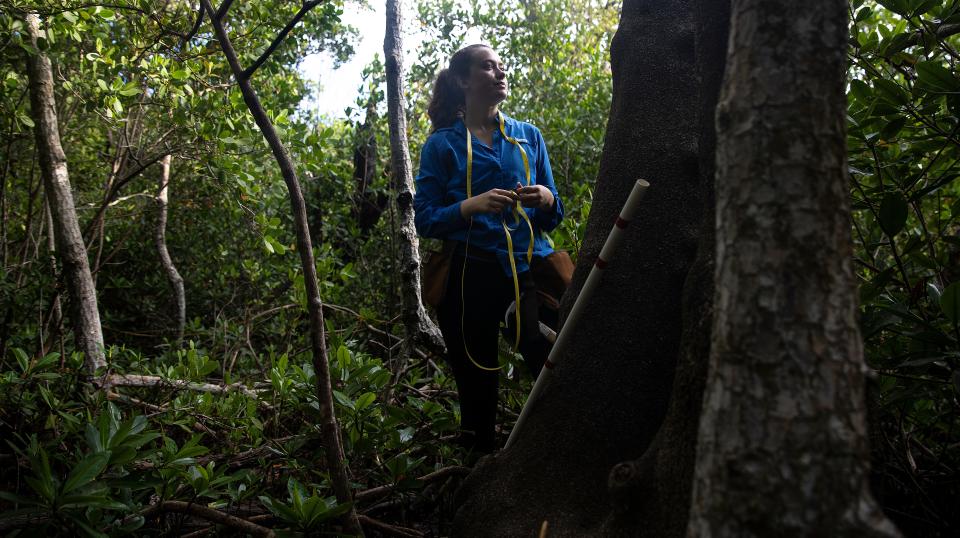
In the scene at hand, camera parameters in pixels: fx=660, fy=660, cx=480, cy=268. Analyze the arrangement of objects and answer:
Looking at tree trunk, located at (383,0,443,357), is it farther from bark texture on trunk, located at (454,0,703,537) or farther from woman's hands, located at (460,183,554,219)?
bark texture on trunk, located at (454,0,703,537)

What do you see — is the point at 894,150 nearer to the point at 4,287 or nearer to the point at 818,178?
the point at 818,178

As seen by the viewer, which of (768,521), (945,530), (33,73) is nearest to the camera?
(768,521)

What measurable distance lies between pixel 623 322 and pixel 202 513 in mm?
1526

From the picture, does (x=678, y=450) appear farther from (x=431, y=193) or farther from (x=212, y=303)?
(x=212, y=303)

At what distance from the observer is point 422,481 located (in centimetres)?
249

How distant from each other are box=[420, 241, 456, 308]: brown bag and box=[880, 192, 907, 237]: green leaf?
154 centimetres

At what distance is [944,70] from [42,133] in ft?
15.7

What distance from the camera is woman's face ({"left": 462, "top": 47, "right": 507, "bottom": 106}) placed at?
286 cm

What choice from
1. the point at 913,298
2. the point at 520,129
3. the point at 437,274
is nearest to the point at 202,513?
the point at 437,274

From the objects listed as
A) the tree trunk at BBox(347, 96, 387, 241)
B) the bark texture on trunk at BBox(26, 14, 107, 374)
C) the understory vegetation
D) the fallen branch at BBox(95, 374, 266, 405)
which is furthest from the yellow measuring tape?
the tree trunk at BBox(347, 96, 387, 241)

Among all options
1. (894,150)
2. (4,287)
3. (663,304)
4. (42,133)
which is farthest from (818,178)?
(4,287)

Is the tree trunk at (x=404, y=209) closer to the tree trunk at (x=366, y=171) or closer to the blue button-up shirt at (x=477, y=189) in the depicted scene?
the blue button-up shirt at (x=477, y=189)

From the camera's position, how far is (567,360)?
219 cm

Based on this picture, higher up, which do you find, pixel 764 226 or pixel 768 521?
pixel 764 226
